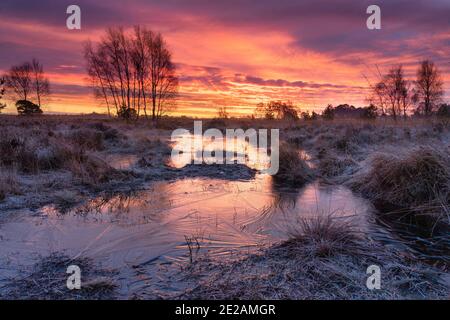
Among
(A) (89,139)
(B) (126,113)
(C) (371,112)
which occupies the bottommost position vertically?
(A) (89,139)

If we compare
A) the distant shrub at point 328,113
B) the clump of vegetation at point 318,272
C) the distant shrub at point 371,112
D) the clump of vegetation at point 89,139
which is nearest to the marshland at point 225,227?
the clump of vegetation at point 318,272

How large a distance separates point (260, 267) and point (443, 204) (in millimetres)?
3883

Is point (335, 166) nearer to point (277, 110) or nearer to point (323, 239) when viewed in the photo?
point (323, 239)

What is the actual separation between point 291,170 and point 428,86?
129 ft

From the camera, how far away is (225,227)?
5.14 metres

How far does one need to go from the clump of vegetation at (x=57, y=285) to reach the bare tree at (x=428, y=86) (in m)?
43.9

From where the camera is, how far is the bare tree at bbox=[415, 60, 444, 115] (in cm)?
3962

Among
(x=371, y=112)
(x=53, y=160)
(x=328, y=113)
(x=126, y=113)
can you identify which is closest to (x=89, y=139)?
(x=53, y=160)

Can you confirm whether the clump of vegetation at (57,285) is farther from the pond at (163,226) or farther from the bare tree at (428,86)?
the bare tree at (428,86)

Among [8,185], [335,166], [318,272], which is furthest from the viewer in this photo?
[335,166]

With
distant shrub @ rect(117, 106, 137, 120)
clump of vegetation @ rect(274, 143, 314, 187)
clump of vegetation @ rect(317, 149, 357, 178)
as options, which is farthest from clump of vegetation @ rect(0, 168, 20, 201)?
distant shrub @ rect(117, 106, 137, 120)

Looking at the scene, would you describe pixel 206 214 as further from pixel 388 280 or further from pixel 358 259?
pixel 388 280

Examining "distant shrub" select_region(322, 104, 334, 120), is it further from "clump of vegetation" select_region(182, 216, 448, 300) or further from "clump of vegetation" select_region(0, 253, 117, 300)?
"clump of vegetation" select_region(0, 253, 117, 300)
